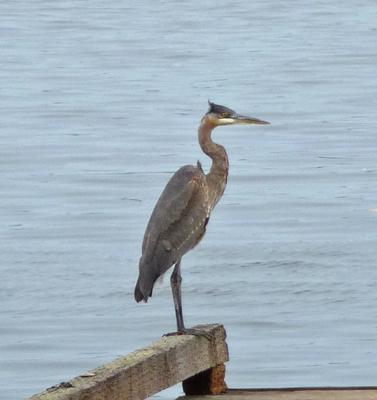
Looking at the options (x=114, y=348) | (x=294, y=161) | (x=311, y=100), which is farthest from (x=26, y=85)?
(x=114, y=348)

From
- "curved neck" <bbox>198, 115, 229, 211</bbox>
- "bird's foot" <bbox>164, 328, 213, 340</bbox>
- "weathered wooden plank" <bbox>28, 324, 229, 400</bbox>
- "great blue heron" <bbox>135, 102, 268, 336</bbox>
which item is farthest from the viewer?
"curved neck" <bbox>198, 115, 229, 211</bbox>

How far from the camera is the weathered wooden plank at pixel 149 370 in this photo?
3931mm

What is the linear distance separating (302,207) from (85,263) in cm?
259

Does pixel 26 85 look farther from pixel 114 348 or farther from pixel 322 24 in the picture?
pixel 114 348

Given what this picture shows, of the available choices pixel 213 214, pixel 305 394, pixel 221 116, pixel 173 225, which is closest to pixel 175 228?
pixel 173 225

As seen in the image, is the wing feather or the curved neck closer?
the wing feather

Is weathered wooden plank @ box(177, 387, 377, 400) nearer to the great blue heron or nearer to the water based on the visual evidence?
the great blue heron

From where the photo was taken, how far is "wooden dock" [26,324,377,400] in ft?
13.1

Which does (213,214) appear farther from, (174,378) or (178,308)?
(174,378)

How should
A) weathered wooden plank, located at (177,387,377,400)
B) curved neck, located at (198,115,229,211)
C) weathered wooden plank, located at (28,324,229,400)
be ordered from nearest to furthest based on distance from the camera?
weathered wooden plank, located at (28,324,229,400) → weathered wooden plank, located at (177,387,377,400) → curved neck, located at (198,115,229,211)

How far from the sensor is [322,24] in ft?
90.8

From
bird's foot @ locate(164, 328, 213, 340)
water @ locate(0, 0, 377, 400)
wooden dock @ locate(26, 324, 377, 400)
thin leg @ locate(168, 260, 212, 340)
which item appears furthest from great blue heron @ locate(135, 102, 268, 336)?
water @ locate(0, 0, 377, 400)

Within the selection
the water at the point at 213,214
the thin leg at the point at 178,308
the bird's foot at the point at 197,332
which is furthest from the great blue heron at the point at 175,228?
the water at the point at 213,214

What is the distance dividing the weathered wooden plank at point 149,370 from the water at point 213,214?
139 cm
